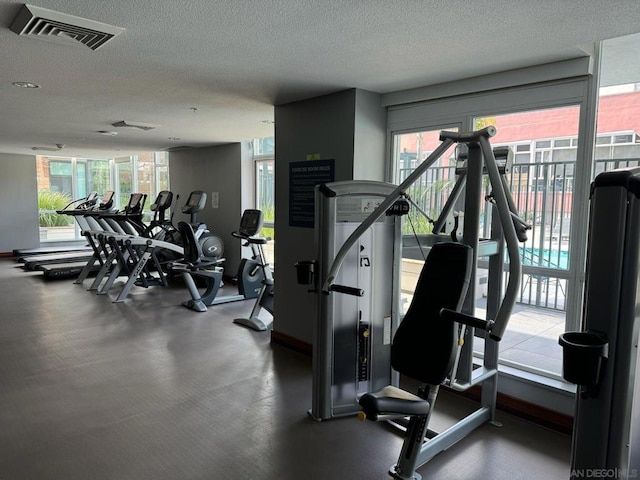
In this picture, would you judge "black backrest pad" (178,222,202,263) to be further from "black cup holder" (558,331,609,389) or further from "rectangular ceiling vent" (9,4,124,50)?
"black cup holder" (558,331,609,389)

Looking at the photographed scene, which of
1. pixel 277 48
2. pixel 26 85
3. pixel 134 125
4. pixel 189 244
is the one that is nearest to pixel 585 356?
pixel 277 48

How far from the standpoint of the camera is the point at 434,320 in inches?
83.9

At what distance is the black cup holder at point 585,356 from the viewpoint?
1.28m

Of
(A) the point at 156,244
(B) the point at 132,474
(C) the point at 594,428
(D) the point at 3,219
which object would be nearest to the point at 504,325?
(C) the point at 594,428

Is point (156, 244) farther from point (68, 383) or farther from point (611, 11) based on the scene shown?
point (611, 11)

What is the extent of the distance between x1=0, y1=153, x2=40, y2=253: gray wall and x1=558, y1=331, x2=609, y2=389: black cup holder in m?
11.1

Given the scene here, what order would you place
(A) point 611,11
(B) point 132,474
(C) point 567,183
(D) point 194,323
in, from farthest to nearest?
(D) point 194,323 → (C) point 567,183 → (B) point 132,474 → (A) point 611,11

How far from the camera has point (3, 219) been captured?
380 inches

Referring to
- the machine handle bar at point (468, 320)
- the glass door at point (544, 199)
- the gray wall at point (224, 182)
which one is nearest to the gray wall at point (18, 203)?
the gray wall at point (224, 182)

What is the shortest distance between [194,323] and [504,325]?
3958 mm

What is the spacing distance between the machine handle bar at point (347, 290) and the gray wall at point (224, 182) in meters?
4.70

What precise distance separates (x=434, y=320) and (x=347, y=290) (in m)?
0.56

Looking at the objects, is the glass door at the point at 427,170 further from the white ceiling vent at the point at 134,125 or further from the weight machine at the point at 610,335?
the white ceiling vent at the point at 134,125

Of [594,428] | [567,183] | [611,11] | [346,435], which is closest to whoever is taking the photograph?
[594,428]
